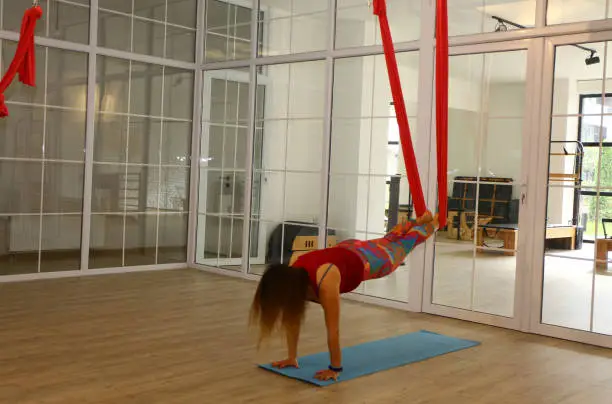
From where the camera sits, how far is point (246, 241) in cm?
780

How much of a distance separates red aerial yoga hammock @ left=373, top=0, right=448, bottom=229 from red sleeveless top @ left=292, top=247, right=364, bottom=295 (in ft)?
1.80

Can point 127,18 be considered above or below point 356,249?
above

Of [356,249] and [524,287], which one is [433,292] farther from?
[356,249]

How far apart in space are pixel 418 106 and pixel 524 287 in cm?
180

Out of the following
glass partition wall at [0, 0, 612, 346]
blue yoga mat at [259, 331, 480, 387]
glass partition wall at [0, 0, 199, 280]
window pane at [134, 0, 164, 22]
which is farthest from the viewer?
window pane at [134, 0, 164, 22]

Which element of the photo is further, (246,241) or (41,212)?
(246,241)

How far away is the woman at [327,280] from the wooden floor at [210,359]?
31cm

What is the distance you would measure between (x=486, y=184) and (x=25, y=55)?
378cm

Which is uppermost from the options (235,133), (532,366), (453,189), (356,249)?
(235,133)

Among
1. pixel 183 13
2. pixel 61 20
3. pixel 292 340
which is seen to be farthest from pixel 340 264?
pixel 183 13

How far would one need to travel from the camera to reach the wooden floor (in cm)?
382

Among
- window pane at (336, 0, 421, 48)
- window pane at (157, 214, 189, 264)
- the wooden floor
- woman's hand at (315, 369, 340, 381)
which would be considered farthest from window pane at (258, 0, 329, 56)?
woman's hand at (315, 369, 340, 381)

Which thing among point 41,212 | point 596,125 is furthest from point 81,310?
point 596,125

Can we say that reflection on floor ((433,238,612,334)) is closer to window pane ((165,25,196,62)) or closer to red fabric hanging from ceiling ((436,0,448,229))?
red fabric hanging from ceiling ((436,0,448,229))
